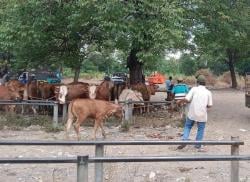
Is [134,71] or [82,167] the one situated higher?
[134,71]

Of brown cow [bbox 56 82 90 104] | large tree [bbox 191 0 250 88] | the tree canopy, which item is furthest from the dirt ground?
large tree [bbox 191 0 250 88]

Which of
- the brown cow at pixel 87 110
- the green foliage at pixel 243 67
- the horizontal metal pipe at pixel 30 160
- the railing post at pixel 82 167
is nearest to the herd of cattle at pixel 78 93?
the brown cow at pixel 87 110

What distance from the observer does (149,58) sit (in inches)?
707

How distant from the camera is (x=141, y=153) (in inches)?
493

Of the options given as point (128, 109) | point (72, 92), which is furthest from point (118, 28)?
point (72, 92)

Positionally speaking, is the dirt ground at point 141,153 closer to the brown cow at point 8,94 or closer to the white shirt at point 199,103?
the white shirt at point 199,103

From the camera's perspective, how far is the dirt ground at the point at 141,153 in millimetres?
9724

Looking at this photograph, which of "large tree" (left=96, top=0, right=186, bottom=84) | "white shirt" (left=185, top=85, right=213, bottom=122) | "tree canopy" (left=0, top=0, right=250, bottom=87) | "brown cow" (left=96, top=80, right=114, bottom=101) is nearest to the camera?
"white shirt" (left=185, top=85, right=213, bottom=122)

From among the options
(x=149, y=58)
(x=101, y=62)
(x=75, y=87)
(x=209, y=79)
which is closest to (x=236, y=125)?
(x=149, y=58)

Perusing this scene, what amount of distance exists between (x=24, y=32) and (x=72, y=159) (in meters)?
14.6

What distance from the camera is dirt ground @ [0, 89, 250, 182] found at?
972 centimetres

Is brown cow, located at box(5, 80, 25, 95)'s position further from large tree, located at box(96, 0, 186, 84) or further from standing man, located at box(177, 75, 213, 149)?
standing man, located at box(177, 75, 213, 149)

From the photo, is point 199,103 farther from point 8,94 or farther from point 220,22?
point 8,94

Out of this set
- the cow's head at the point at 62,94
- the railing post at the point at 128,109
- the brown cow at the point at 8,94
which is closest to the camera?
the railing post at the point at 128,109
